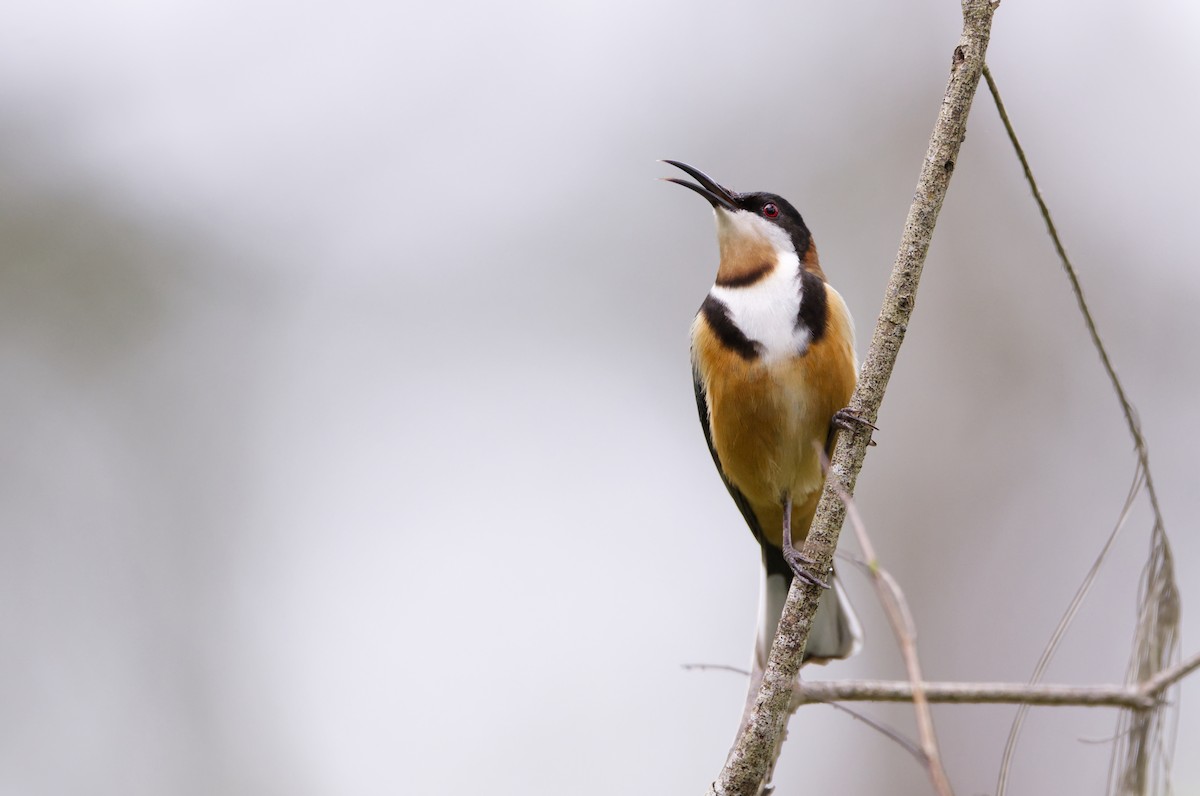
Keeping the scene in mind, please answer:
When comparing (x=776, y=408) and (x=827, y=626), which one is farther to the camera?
(x=827, y=626)

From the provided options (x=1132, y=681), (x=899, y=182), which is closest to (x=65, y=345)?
(x=899, y=182)

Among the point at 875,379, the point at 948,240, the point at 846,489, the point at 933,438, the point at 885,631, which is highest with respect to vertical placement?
the point at 948,240

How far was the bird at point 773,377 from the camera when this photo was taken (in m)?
4.48

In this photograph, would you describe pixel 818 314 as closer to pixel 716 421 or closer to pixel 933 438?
pixel 716 421

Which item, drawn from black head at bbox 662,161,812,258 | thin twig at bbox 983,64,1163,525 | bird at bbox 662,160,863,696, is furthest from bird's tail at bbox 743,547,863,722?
thin twig at bbox 983,64,1163,525

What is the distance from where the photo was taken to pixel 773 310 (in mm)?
4617

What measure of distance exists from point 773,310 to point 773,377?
1.01 ft

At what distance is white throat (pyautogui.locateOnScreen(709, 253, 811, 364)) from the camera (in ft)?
14.8

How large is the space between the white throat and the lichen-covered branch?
1.37m

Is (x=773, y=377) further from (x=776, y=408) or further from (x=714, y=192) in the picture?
(x=714, y=192)

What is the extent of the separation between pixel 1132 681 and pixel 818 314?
2497 millimetres

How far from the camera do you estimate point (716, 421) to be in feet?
16.0

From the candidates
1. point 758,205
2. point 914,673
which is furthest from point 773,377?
point 914,673

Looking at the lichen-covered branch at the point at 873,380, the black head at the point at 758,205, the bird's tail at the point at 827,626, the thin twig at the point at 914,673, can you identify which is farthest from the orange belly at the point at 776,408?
the thin twig at the point at 914,673
